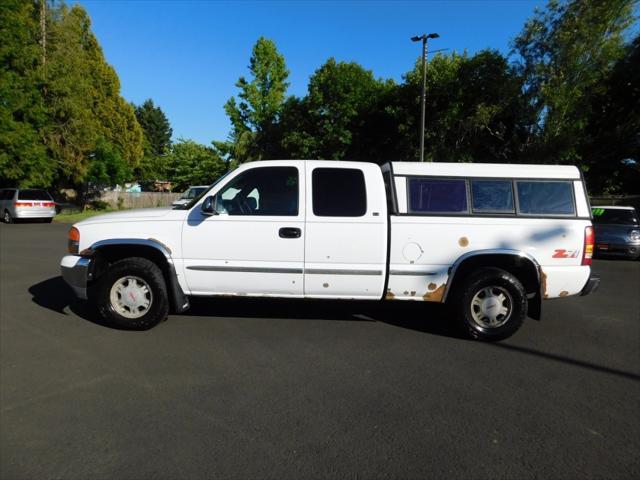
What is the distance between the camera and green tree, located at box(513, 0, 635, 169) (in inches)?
887

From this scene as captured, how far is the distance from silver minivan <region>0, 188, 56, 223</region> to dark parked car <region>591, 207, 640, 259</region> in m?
22.7

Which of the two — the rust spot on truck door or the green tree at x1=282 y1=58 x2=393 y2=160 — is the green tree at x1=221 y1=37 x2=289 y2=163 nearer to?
the green tree at x1=282 y1=58 x2=393 y2=160

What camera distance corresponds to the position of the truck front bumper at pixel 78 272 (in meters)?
4.69

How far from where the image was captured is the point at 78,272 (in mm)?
4695

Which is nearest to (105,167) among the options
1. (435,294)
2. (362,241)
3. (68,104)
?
(68,104)

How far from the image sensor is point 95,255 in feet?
15.6

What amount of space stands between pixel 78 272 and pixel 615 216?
537 inches

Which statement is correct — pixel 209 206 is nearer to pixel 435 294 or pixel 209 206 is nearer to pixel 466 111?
pixel 435 294

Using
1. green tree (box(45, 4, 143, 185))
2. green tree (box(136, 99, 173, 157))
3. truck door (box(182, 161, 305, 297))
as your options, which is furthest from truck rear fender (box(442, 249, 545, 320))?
green tree (box(136, 99, 173, 157))

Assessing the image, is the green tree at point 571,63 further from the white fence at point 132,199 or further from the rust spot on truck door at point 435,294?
the white fence at point 132,199

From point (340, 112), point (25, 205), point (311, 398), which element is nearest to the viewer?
point (311, 398)

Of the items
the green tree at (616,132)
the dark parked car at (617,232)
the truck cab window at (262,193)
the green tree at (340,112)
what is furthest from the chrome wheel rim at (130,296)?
the green tree at (616,132)

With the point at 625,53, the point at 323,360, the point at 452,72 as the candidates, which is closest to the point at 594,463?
the point at 323,360

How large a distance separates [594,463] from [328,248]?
2.91 metres
